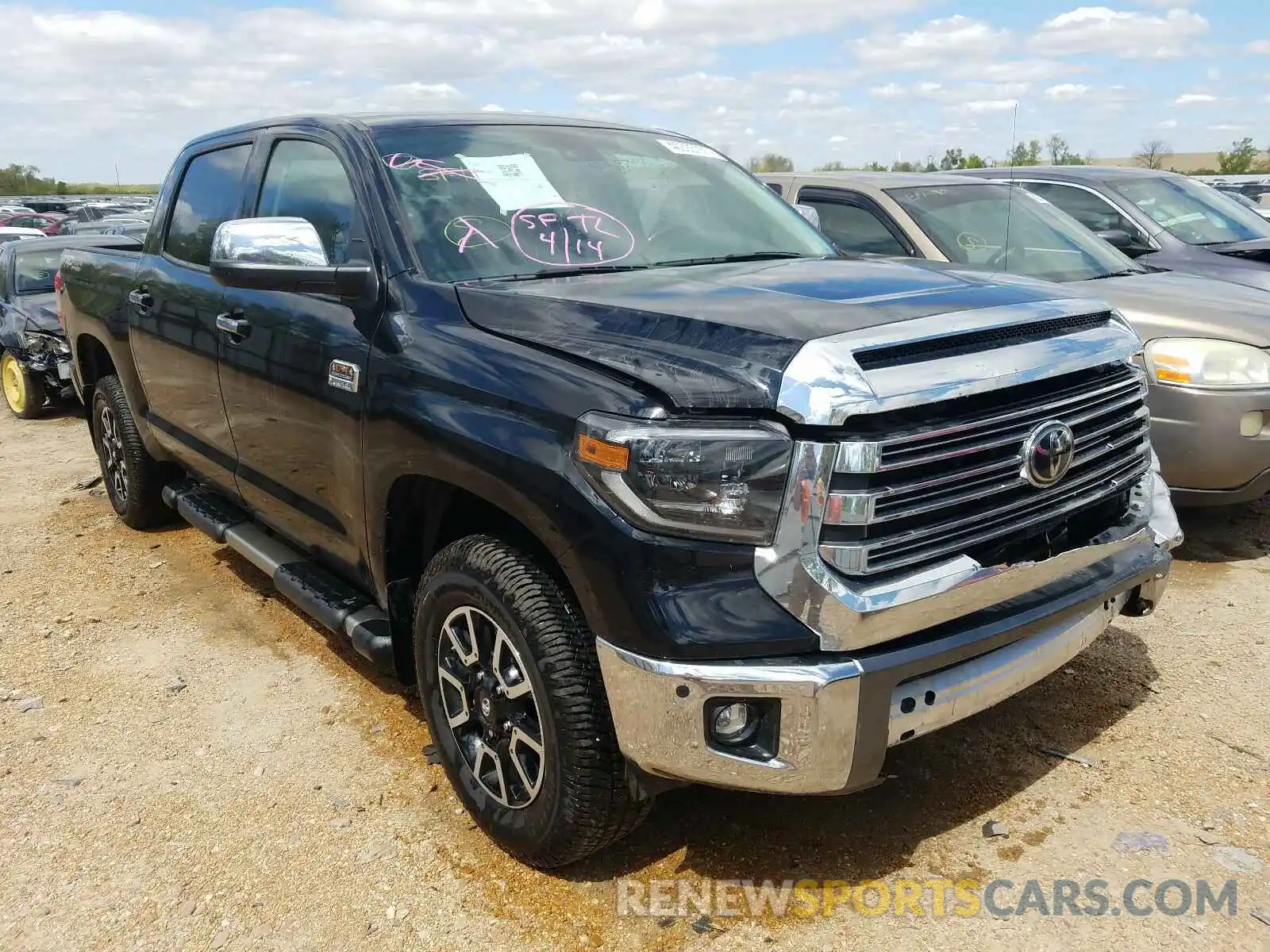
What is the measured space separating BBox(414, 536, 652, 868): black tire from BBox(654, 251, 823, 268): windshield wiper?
3.69 feet

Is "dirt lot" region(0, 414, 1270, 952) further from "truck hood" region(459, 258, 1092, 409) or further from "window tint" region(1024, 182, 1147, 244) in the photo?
"window tint" region(1024, 182, 1147, 244)

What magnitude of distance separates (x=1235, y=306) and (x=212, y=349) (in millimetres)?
4523

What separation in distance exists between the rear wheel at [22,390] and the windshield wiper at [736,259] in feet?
27.9

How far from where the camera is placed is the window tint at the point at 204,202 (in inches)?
165

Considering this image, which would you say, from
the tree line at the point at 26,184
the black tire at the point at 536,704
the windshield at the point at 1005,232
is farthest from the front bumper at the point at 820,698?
the tree line at the point at 26,184

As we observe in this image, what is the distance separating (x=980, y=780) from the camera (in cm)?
310

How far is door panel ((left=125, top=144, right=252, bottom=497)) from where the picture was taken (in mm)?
4074

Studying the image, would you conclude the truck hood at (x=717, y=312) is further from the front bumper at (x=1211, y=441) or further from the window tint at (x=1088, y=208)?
the window tint at (x=1088, y=208)

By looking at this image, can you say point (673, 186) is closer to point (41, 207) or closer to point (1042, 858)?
point (1042, 858)

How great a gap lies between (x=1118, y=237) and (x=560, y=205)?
4.80 metres

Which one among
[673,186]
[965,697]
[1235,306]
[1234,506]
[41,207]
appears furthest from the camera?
[41,207]

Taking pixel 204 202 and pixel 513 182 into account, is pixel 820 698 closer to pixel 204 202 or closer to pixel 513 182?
pixel 513 182

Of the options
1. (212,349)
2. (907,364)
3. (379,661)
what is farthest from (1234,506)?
(212,349)

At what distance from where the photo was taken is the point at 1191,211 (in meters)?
7.61
